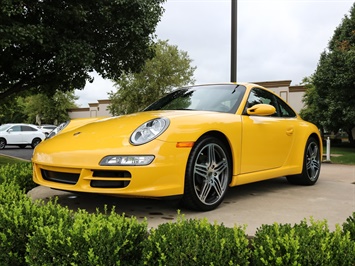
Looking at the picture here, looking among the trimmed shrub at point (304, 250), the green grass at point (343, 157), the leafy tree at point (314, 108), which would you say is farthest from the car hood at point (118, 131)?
the leafy tree at point (314, 108)

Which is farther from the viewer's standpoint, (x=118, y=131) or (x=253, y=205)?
(x=253, y=205)

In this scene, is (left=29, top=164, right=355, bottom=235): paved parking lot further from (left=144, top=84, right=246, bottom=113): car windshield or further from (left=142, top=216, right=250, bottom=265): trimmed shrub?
(left=144, top=84, right=246, bottom=113): car windshield

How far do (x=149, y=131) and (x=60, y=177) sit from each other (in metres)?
0.96

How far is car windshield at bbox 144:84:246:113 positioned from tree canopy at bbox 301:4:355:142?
1094 centimetres

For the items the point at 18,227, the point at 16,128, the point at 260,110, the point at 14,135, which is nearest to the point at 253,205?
the point at 260,110

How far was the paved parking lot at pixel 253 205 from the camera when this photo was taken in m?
3.29

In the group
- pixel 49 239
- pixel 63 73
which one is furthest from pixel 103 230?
pixel 63 73

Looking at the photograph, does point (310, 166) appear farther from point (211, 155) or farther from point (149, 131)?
point (149, 131)

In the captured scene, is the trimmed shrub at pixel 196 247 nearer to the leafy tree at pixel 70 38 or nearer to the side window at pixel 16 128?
the leafy tree at pixel 70 38

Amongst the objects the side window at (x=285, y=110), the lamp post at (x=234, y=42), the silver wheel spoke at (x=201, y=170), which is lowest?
the silver wheel spoke at (x=201, y=170)

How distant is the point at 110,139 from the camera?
3279 millimetres

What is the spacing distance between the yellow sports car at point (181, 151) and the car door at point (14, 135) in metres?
18.7

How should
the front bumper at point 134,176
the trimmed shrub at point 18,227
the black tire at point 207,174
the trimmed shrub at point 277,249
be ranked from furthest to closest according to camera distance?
the black tire at point 207,174
the front bumper at point 134,176
the trimmed shrub at point 18,227
the trimmed shrub at point 277,249

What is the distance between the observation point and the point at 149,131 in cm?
327
